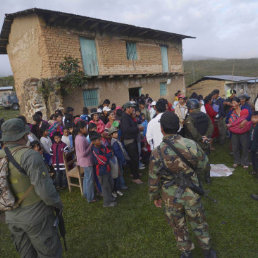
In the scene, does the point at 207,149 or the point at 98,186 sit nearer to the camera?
the point at 98,186

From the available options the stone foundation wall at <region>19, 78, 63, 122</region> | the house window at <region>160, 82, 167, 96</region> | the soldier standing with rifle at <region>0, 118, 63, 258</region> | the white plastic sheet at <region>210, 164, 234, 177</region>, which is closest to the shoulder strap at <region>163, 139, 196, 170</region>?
the soldier standing with rifle at <region>0, 118, 63, 258</region>

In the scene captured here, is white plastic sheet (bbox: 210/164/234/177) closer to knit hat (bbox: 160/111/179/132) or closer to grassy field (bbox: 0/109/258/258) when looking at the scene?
grassy field (bbox: 0/109/258/258)

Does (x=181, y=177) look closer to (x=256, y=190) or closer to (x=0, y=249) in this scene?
(x=256, y=190)

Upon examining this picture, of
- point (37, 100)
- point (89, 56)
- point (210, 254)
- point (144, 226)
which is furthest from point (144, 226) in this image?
point (89, 56)

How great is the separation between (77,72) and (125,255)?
25.1 ft

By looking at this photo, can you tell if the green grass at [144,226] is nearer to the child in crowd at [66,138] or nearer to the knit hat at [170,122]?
the child in crowd at [66,138]

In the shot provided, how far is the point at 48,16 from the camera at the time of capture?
8219 millimetres

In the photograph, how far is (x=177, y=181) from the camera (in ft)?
7.11

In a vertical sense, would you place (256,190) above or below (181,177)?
below

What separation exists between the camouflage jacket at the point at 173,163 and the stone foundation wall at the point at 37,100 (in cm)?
721

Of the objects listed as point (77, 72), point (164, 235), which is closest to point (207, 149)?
point (164, 235)

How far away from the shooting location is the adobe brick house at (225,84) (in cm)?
1570

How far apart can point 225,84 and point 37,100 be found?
14.5 meters

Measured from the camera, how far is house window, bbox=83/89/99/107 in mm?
9704
